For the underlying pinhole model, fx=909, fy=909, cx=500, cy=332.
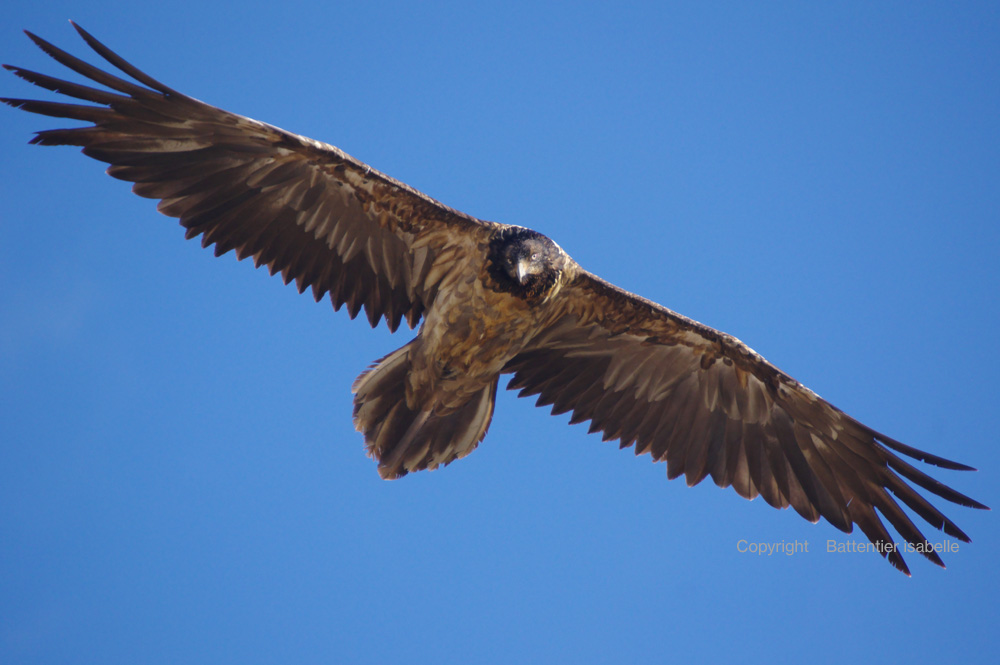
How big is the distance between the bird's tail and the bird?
0.5 inches

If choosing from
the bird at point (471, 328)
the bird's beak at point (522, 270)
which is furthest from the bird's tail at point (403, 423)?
the bird's beak at point (522, 270)

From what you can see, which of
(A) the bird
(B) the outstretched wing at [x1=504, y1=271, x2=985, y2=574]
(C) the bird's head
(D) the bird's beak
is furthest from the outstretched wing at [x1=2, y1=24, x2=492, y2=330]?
(B) the outstretched wing at [x1=504, y1=271, x2=985, y2=574]

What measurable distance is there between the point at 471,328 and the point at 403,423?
0.94 m

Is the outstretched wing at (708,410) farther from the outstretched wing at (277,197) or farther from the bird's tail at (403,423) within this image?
the outstretched wing at (277,197)

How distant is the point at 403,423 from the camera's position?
697 centimetres

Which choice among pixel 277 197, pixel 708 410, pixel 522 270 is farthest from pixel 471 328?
pixel 708 410

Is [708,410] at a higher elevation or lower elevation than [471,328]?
higher

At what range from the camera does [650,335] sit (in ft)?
24.1

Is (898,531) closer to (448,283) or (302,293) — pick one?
(448,283)

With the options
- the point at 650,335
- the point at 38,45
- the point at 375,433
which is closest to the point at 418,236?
the point at 375,433

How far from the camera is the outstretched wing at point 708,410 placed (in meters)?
6.99

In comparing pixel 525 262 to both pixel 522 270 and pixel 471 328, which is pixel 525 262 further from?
pixel 471 328

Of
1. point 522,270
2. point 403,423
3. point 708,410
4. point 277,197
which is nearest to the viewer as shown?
point 522,270

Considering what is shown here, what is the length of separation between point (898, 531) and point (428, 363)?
3.72 metres
